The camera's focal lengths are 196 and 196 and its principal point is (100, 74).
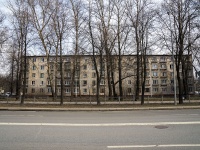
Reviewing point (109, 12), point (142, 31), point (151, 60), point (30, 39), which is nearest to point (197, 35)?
point (142, 31)

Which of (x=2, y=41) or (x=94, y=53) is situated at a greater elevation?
(x=2, y=41)

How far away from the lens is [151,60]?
239 ft

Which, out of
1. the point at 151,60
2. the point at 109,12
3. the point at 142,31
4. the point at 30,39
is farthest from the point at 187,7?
the point at 151,60

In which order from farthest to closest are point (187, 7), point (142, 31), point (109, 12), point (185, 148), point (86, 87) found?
point (86, 87) < point (109, 12) < point (142, 31) < point (187, 7) < point (185, 148)

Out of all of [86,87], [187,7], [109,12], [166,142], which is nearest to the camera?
[166,142]

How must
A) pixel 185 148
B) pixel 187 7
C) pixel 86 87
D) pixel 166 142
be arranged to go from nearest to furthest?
1. pixel 185 148
2. pixel 166 142
3. pixel 187 7
4. pixel 86 87

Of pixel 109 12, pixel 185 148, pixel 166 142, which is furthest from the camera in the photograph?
pixel 109 12

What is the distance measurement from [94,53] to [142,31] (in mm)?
6825

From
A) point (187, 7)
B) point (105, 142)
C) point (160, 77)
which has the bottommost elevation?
point (105, 142)

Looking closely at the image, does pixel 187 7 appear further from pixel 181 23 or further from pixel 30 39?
pixel 30 39

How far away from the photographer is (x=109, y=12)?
90.1 feet

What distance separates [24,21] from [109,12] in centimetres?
1134

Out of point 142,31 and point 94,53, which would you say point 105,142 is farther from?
point 142,31

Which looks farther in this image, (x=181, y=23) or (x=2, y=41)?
(x=2, y=41)
